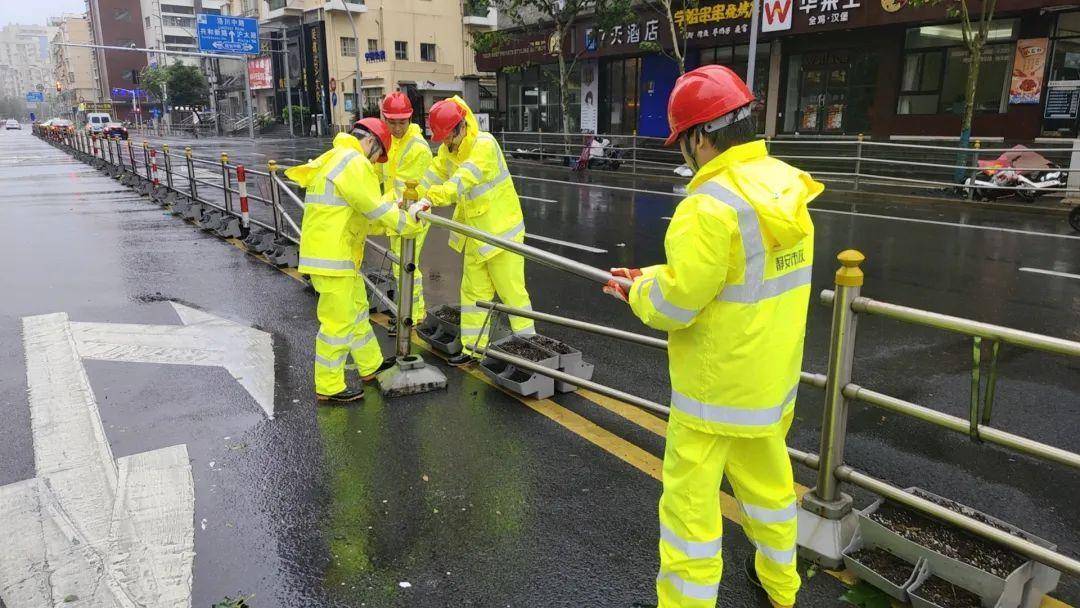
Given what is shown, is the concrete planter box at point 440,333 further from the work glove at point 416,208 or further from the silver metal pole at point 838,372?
the silver metal pole at point 838,372

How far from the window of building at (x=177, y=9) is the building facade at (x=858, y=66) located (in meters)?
86.6

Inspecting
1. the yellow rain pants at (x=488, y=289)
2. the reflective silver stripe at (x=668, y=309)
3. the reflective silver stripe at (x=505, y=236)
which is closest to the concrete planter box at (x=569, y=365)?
the yellow rain pants at (x=488, y=289)

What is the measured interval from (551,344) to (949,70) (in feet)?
56.0

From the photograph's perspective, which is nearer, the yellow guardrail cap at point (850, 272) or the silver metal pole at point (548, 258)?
the yellow guardrail cap at point (850, 272)

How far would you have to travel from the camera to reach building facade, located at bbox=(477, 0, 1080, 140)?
16.1 m

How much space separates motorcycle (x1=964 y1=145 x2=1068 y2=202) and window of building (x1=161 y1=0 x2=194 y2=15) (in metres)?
103

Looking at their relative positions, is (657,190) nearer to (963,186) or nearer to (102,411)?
(963,186)

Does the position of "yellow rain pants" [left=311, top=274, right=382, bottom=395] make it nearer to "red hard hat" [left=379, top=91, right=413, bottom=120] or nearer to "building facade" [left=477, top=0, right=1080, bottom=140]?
"red hard hat" [left=379, top=91, right=413, bottom=120]

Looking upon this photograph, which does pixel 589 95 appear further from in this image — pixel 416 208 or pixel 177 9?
pixel 177 9

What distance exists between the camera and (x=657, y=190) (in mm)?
17125

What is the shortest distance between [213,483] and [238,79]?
68.3 metres

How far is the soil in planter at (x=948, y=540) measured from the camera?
2656 millimetres

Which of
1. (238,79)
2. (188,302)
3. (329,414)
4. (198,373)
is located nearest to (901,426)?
(329,414)

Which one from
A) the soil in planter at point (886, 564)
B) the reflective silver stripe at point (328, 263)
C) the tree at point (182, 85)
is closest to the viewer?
the soil in planter at point (886, 564)
